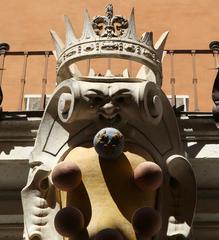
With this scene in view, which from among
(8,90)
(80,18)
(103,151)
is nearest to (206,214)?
(103,151)

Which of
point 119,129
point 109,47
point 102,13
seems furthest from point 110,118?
point 102,13

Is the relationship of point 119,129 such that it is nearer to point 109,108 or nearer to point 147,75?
point 109,108

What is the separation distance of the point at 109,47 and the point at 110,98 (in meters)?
0.40

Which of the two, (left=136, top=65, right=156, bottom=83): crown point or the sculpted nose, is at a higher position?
(left=136, top=65, right=156, bottom=83): crown point

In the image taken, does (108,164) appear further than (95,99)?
No

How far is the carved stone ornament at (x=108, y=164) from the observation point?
181 inches

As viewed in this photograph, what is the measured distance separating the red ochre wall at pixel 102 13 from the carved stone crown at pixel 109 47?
191cm

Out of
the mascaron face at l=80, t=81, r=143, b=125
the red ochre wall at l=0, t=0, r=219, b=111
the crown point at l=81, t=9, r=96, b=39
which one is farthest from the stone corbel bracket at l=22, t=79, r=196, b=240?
the red ochre wall at l=0, t=0, r=219, b=111

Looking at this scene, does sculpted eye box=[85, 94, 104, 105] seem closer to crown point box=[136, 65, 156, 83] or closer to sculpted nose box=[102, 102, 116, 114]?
sculpted nose box=[102, 102, 116, 114]

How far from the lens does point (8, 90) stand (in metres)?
7.19

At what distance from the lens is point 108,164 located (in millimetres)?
4746

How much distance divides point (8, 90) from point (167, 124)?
2486 millimetres

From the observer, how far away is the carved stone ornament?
4.59 m

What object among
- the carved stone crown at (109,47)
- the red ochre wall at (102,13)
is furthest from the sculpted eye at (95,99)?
the red ochre wall at (102,13)
